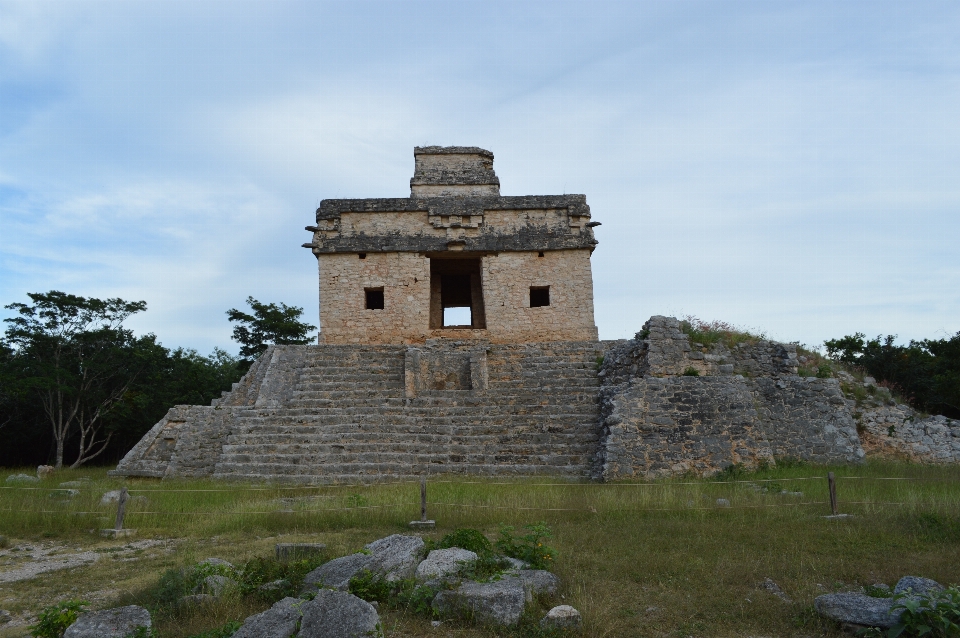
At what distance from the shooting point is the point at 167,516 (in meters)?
7.87

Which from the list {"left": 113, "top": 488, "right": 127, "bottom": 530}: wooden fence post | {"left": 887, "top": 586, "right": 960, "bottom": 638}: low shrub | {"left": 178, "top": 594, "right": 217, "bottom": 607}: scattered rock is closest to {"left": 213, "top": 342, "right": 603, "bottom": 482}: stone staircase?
{"left": 113, "top": 488, "right": 127, "bottom": 530}: wooden fence post

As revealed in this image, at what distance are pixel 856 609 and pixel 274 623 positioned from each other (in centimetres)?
355

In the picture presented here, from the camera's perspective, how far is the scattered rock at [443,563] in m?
4.90

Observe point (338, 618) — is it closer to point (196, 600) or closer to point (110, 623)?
point (196, 600)

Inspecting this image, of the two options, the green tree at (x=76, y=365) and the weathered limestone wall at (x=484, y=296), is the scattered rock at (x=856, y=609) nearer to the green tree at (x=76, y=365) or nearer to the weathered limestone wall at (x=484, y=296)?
the weathered limestone wall at (x=484, y=296)

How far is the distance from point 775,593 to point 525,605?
6.00 ft

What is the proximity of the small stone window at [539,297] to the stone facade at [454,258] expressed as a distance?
0.03m

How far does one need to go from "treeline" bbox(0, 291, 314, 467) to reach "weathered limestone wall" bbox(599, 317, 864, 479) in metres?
15.3

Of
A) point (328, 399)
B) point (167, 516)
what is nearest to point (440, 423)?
point (328, 399)

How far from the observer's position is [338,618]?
4.02m

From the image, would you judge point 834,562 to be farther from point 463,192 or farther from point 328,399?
point 463,192

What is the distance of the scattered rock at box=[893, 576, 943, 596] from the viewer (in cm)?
427

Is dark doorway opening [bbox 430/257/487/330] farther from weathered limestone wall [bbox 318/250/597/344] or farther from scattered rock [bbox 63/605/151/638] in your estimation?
scattered rock [bbox 63/605/151/638]

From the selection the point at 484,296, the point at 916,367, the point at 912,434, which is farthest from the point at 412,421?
the point at 916,367
